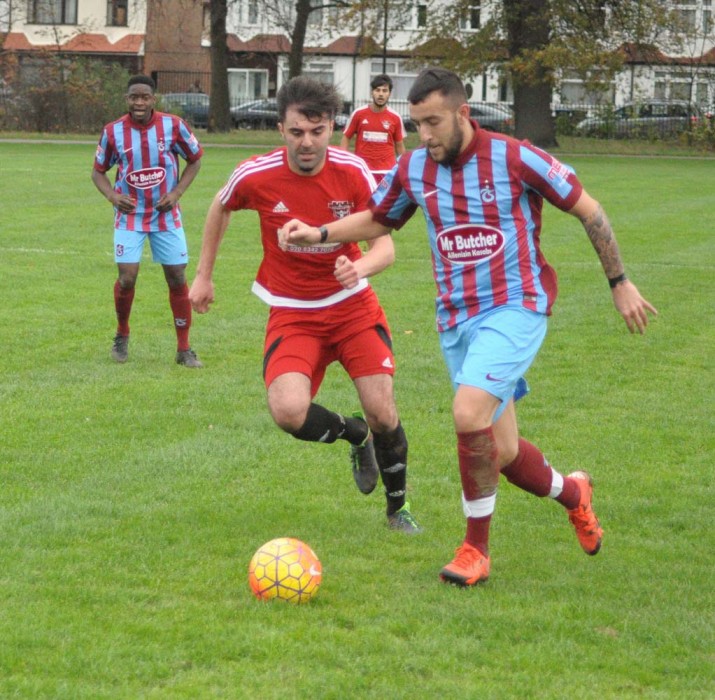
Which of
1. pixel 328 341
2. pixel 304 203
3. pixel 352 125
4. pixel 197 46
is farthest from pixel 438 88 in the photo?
pixel 197 46

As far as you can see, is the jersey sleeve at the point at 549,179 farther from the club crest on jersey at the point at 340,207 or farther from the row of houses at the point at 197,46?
the row of houses at the point at 197,46

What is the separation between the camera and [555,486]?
17.8 feet

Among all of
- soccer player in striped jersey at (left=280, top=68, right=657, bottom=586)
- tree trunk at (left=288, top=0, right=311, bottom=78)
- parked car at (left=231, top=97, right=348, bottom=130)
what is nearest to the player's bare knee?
soccer player in striped jersey at (left=280, top=68, right=657, bottom=586)

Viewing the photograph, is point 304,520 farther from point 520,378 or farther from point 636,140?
point 636,140

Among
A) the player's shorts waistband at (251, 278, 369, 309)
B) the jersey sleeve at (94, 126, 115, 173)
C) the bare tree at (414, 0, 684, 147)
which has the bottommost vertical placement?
the player's shorts waistband at (251, 278, 369, 309)

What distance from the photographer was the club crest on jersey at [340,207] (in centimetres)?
586

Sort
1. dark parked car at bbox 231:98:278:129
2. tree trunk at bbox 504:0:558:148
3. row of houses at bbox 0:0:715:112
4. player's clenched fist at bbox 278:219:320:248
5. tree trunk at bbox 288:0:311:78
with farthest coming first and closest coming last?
row of houses at bbox 0:0:715:112
dark parked car at bbox 231:98:278:129
tree trunk at bbox 288:0:311:78
tree trunk at bbox 504:0:558:148
player's clenched fist at bbox 278:219:320:248

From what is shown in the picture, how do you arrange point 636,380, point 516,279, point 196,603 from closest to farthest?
point 196,603 → point 516,279 → point 636,380

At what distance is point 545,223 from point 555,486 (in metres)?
14.7

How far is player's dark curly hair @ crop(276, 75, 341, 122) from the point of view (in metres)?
5.57

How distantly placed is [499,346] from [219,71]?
4039 centimetres

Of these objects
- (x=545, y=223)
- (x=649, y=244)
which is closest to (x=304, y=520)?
(x=649, y=244)

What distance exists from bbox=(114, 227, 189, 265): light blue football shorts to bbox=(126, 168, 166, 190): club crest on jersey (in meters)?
0.36

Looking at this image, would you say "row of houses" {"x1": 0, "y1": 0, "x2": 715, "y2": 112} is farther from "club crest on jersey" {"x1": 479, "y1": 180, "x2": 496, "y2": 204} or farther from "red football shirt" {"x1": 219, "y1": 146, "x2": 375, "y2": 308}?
"club crest on jersey" {"x1": 479, "y1": 180, "x2": 496, "y2": 204}
